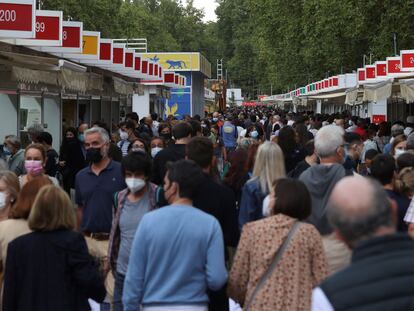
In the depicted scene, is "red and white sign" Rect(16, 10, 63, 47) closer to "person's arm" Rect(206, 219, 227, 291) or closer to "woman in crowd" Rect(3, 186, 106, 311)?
"woman in crowd" Rect(3, 186, 106, 311)

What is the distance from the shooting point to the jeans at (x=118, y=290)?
19.1 feet

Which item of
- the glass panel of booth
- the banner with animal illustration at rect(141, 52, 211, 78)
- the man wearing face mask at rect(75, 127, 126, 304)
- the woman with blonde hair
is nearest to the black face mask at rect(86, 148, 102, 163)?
the man wearing face mask at rect(75, 127, 126, 304)

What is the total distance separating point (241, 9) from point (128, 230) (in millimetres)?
114437

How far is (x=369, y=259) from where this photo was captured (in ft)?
9.34

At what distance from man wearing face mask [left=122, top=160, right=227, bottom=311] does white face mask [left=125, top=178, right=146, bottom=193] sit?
1208 millimetres

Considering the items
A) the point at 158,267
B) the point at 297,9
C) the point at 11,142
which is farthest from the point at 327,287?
the point at 297,9

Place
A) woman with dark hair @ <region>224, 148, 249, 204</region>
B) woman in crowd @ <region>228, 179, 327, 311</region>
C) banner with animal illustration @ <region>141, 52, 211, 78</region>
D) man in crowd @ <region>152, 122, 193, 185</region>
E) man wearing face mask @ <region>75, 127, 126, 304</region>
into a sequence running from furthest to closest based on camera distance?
banner with animal illustration @ <region>141, 52, 211, 78</region> < woman with dark hair @ <region>224, 148, 249, 204</region> < man in crowd @ <region>152, 122, 193, 185</region> < man wearing face mask @ <region>75, 127, 126, 304</region> < woman in crowd @ <region>228, 179, 327, 311</region>

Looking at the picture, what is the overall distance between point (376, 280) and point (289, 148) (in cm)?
651

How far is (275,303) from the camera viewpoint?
445 centimetres

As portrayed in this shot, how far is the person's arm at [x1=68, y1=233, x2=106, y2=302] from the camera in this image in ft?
15.5

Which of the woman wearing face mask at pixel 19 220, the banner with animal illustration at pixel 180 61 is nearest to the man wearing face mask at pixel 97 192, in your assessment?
the woman wearing face mask at pixel 19 220

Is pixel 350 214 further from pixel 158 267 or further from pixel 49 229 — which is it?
pixel 49 229

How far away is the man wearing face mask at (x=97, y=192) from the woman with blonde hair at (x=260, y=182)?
1067 millimetres

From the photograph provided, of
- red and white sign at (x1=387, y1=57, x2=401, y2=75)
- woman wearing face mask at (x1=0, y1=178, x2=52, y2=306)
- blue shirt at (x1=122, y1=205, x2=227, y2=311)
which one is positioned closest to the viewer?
blue shirt at (x1=122, y1=205, x2=227, y2=311)
